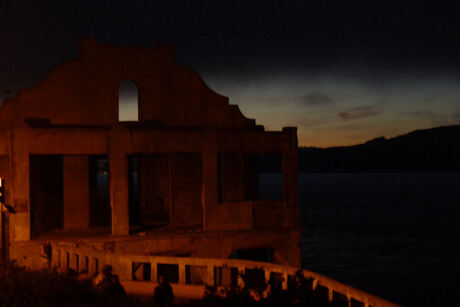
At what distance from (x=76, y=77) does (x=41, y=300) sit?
1368cm

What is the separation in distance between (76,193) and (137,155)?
3.38m

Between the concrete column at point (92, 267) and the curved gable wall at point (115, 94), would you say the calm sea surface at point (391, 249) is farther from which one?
the concrete column at point (92, 267)

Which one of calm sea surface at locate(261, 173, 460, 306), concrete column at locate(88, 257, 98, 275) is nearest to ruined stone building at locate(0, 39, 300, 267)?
concrete column at locate(88, 257, 98, 275)

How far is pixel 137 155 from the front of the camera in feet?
Result: 70.7

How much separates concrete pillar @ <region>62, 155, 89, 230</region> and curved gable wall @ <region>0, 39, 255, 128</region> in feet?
7.17

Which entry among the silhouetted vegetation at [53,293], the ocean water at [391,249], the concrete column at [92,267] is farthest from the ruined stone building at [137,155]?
the ocean water at [391,249]

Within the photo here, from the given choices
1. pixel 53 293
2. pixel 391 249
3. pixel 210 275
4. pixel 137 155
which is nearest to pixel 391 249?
pixel 391 249

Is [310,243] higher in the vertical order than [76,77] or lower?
lower

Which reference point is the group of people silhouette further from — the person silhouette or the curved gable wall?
the curved gable wall

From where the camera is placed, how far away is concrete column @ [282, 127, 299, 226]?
20828 mm

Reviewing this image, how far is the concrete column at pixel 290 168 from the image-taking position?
820 inches

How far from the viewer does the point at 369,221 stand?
95.6m

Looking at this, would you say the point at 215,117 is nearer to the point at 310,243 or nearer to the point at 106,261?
the point at 106,261

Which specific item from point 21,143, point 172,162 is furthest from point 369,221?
point 21,143
